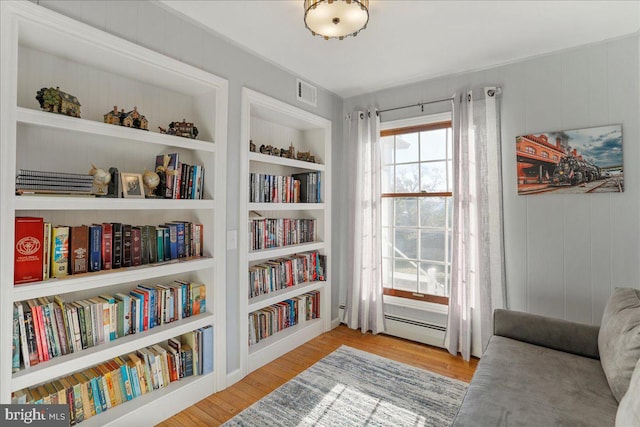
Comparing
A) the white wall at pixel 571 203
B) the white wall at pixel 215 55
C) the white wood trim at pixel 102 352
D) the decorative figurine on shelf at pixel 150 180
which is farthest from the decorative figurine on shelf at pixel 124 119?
the white wall at pixel 571 203

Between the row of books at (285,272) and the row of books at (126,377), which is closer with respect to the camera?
the row of books at (126,377)

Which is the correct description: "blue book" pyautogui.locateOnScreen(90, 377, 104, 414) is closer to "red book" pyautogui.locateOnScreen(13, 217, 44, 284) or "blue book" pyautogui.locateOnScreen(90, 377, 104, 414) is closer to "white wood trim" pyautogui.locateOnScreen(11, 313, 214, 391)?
"white wood trim" pyautogui.locateOnScreen(11, 313, 214, 391)

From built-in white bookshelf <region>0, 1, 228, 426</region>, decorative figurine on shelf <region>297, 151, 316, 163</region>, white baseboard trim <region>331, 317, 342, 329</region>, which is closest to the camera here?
built-in white bookshelf <region>0, 1, 228, 426</region>

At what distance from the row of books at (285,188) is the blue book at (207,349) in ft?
3.53

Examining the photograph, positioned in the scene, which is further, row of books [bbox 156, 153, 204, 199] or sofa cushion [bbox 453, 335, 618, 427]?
row of books [bbox 156, 153, 204, 199]

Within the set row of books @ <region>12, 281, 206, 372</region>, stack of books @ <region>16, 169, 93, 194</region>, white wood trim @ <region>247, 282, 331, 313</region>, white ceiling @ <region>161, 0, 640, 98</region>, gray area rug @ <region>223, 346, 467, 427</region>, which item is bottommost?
gray area rug @ <region>223, 346, 467, 427</region>

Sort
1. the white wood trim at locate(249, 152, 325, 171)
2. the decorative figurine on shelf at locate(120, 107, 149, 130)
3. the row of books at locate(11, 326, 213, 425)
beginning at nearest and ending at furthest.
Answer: the row of books at locate(11, 326, 213, 425) < the decorative figurine on shelf at locate(120, 107, 149, 130) < the white wood trim at locate(249, 152, 325, 171)

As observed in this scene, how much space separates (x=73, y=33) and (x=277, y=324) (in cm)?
256

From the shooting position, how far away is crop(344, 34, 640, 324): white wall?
88.3 inches

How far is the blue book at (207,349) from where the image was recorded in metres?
2.22

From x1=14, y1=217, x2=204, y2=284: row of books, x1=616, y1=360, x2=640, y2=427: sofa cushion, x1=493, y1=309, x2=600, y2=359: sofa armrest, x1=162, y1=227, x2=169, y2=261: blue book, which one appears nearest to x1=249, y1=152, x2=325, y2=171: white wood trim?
x1=14, y1=217, x2=204, y2=284: row of books

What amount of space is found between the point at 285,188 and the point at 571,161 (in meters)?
2.37

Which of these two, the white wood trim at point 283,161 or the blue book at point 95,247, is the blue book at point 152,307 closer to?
the blue book at point 95,247

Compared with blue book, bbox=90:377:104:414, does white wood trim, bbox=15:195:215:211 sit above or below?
above
